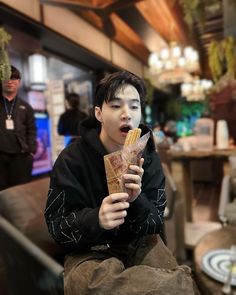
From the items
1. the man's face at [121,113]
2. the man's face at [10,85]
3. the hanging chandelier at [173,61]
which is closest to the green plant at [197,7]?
the man's face at [10,85]

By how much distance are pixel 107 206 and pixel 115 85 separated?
1.35 ft

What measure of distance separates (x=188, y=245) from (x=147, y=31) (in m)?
3.75

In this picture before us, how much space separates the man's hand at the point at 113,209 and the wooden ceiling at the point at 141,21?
9.08 feet

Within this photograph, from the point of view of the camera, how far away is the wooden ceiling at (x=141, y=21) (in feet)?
11.6

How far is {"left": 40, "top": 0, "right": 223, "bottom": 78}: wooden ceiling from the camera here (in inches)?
139

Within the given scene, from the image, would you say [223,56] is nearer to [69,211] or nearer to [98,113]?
[98,113]

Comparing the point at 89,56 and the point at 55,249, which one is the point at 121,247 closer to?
the point at 55,249

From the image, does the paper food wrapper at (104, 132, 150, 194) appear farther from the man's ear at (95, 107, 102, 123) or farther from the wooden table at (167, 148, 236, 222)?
the wooden table at (167, 148, 236, 222)

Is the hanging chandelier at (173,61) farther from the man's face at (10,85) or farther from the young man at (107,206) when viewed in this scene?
the young man at (107,206)

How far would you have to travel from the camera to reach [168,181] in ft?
8.45

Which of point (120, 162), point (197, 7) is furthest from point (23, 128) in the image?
point (197, 7)

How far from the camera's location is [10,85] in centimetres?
141

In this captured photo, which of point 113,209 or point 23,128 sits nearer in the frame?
point 113,209

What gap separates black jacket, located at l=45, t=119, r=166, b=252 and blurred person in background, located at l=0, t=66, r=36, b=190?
53 centimetres
